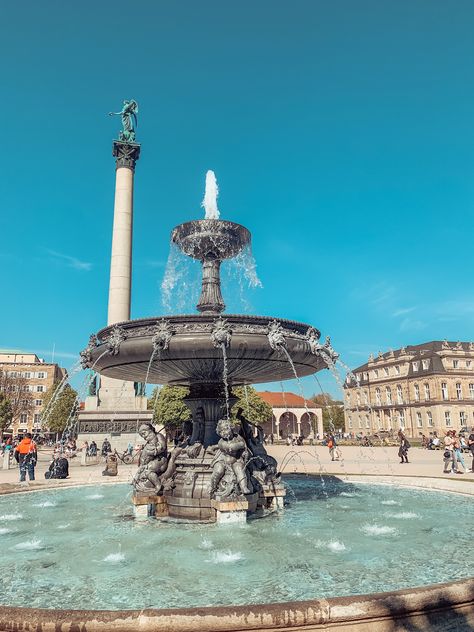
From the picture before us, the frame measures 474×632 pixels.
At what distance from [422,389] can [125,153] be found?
60.7 metres

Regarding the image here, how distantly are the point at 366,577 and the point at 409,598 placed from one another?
138cm

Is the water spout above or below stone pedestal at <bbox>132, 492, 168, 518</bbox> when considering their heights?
above

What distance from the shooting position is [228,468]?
751cm

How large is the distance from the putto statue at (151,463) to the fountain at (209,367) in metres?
0.02

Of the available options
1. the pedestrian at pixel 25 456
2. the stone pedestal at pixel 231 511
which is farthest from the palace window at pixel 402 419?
the stone pedestal at pixel 231 511

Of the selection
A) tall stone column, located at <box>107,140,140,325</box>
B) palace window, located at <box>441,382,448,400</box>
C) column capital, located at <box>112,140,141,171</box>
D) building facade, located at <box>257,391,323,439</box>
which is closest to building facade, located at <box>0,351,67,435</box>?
building facade, located at <box>257,391,323,439</box>

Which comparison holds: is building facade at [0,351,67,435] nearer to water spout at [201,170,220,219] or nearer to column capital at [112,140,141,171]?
column capital at [112,140,141,171]

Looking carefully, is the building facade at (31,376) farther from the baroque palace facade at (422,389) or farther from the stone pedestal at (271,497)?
the stone pedestal at (271,497)

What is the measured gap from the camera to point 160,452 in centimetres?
832

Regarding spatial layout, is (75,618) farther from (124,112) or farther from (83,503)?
(124,112)

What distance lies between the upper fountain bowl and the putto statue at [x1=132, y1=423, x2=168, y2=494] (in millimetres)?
3716

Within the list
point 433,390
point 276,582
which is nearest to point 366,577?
point 276,582

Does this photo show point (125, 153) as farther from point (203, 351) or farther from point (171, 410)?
point (203, 351)

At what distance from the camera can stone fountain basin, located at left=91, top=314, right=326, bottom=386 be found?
23.6 ft
